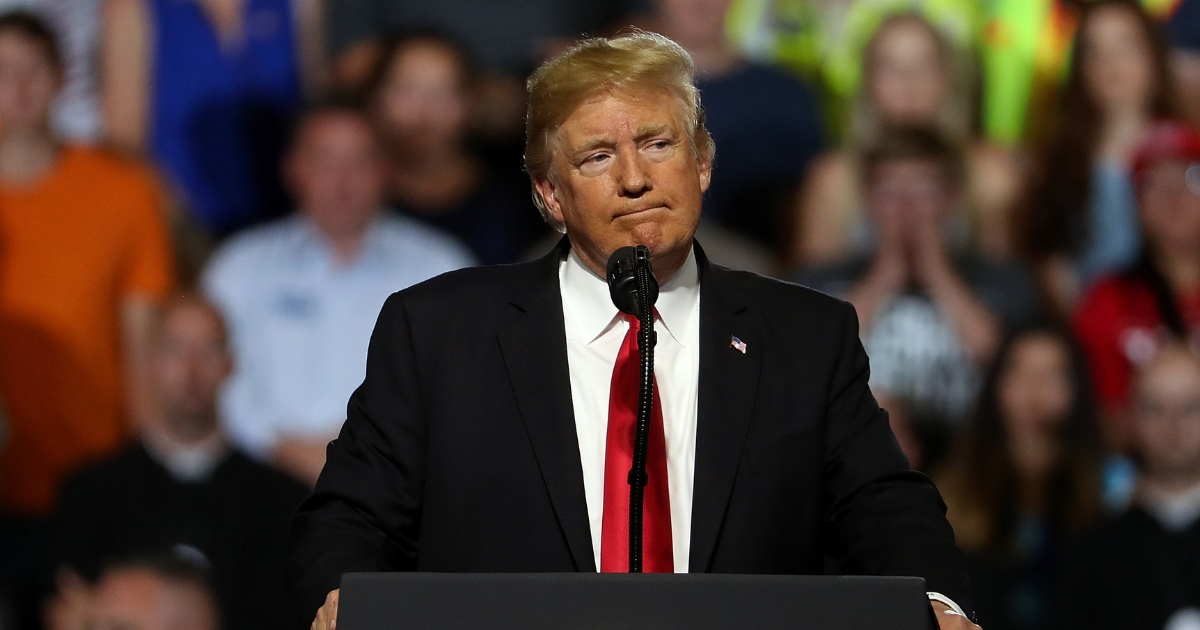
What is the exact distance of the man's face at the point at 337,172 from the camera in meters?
4.65

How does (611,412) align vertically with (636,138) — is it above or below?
below

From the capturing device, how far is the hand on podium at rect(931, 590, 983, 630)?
1437mm

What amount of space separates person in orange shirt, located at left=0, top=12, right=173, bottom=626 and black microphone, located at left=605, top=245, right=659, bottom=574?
3267 millimetres

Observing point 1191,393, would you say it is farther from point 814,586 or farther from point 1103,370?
point 814,586

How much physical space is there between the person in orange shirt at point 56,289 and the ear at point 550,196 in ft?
9.68

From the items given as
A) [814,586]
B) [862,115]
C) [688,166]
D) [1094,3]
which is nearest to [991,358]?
[862,115]

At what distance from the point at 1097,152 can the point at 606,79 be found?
3.57m

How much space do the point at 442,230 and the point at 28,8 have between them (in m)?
1.49

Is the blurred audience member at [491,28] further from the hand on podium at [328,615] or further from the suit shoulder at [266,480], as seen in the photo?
the hand on podium at [328,615]

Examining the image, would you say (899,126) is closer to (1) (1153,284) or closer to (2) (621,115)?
(1) (1153,284)

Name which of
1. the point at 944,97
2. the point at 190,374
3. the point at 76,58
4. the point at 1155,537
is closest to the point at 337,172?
the point at 190,374

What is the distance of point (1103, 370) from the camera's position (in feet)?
15.4

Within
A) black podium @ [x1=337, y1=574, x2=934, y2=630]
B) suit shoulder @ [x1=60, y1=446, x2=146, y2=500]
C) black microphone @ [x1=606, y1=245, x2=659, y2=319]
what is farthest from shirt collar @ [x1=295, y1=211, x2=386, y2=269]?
black podium @ [x1=337, y1=574, x2=934, y2=630]

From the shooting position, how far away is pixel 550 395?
5.65ft
